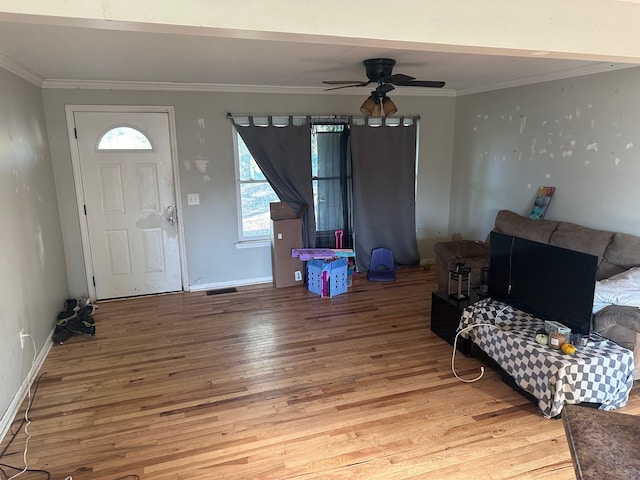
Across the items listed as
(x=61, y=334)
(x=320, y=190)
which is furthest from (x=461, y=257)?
(x=61, y=334)

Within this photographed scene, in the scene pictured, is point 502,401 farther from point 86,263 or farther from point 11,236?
point 86,263

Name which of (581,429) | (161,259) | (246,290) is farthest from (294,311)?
(581,429)

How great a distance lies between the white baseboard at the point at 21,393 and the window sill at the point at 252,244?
2125mm

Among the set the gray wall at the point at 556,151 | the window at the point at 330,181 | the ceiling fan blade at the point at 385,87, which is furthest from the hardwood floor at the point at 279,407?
the ceiling fan blade at the point at 385,87

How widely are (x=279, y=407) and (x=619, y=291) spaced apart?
2410 mm

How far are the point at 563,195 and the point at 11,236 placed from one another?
4.61m

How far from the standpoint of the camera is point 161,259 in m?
4.82

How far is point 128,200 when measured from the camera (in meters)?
4.59

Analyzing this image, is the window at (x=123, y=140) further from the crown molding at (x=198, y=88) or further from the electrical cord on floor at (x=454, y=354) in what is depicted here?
the electrical cord on floor at (x=454, y=354)

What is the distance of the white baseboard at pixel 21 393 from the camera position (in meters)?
2.54

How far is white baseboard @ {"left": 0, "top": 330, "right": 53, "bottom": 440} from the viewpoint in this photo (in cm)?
254

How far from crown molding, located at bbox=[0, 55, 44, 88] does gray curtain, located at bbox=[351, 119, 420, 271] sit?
3.19 m

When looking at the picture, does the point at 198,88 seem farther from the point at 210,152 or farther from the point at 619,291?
the point at 619,291

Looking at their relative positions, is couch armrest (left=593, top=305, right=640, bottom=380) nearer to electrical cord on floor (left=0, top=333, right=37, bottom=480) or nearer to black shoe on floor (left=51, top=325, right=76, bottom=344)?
electrical cord on floor (left=0, top=333, right=37, bottom=480)
